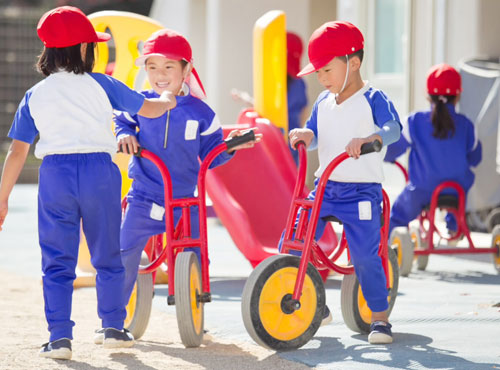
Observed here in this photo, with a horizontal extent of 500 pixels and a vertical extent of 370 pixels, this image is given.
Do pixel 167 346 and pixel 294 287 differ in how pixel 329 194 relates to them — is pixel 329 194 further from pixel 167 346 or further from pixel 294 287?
pixel 167 346

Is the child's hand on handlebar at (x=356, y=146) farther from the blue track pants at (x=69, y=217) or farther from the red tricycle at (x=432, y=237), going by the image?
the red tricycle at (x=432, y=237)

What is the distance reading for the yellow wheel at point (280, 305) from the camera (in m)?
3.86

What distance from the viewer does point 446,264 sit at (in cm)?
688

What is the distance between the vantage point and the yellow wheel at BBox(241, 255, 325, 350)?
3863mm

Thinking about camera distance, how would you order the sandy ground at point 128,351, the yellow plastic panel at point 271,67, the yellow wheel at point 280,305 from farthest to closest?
the yellow plastic panel at point 271,67, the yellow wheel at point 280,305, the sandy ground at point 128,351

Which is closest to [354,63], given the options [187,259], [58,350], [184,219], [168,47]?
[168,47]

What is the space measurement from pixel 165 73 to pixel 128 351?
1.17 metres

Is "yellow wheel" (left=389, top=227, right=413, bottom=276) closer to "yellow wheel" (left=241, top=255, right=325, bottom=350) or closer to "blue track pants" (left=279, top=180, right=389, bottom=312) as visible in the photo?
"blue track pants" (left=279, top=180, right=389, bottom=312)

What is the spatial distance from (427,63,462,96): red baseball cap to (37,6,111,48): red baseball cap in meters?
3.00

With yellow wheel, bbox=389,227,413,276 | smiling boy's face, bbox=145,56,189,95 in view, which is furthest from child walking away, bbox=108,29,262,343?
yellow wheel, bbox=389,227,413,276

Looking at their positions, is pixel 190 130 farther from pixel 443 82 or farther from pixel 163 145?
pixel 443 82

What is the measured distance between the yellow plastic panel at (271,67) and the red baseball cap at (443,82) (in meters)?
1.02

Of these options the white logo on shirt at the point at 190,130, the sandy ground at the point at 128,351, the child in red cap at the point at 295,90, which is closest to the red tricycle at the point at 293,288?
the sandy ground at the point at 128,351

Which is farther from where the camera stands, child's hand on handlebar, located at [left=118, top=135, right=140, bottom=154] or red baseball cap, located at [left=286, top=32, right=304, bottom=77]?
red baseball cap, located at [left=286, top=32, right=304, bottom=77]
